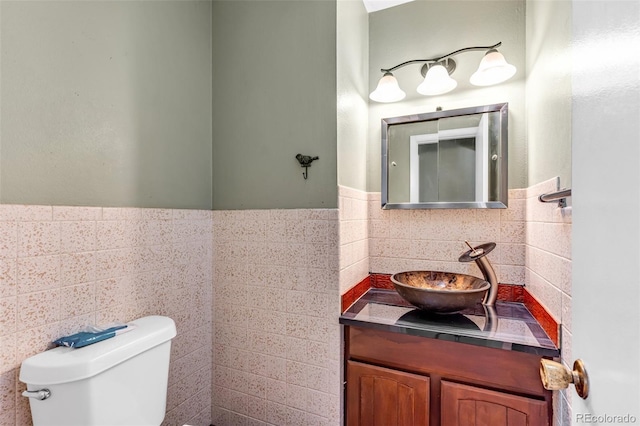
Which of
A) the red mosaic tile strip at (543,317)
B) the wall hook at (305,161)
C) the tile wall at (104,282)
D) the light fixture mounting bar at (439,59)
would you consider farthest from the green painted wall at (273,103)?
the red mosaic tile strip at (543,317)

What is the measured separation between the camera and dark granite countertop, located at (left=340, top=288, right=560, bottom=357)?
3.53ft

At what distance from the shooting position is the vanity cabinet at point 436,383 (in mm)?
1076

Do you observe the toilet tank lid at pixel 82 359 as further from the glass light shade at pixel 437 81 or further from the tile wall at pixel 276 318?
the glass light shade at pixel 437 81

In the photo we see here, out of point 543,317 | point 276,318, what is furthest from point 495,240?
point 276,318

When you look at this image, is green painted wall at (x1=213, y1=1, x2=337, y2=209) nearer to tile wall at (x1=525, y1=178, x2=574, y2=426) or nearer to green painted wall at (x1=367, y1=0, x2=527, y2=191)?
green painted wall at (x1=367, y1=0, x2=527, y2=191)

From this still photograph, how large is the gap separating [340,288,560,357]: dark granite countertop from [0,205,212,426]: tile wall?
0.78 meters

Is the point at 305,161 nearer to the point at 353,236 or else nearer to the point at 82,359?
the point at 353,236

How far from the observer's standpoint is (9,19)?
34.3 inches

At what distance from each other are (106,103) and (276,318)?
115 centimetres

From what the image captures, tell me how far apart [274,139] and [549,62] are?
46.2 inches

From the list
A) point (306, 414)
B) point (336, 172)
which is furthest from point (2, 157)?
point (306, 414)

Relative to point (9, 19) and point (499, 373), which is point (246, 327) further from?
point (9, 19)

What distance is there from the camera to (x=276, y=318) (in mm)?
1463

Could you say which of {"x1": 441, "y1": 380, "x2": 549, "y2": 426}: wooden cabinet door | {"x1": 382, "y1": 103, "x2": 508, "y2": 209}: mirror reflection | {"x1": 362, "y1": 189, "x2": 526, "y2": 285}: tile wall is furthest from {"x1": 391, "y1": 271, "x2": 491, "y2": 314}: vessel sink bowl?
{"x1": 382, "y1": 103, "x2": 508, "y2": 209}: mirror reflection
